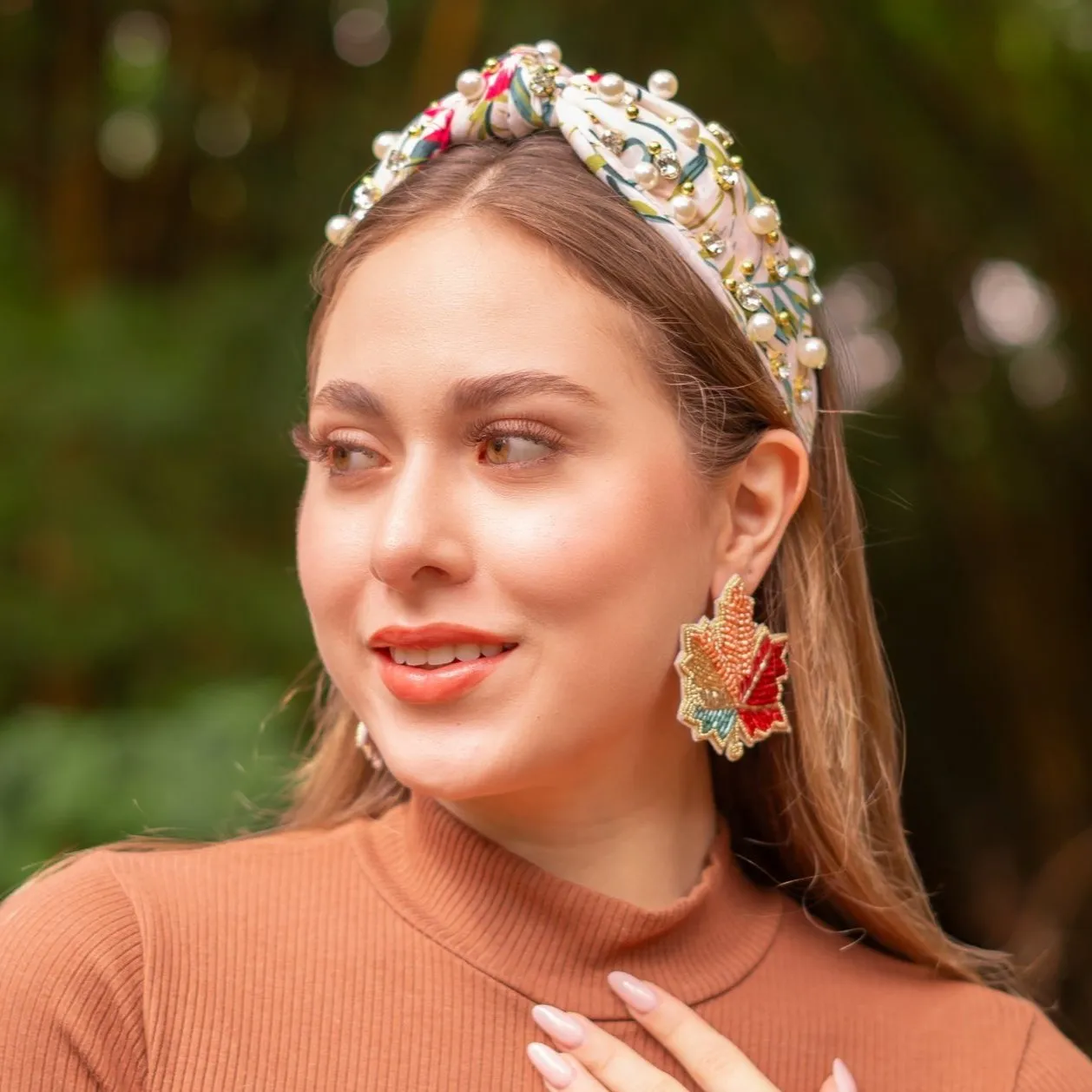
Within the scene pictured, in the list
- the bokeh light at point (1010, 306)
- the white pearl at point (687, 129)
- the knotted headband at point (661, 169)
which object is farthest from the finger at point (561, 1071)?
the bokeh light at point (1010, 306)

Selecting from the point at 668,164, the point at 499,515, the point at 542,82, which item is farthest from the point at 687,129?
the point at 499,515

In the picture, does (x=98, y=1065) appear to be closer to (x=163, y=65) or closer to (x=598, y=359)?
(x=598, y=359)

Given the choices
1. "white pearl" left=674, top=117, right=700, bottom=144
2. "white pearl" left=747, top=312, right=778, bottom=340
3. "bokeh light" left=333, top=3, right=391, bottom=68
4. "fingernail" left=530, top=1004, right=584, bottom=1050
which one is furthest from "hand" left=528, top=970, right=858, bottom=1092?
"bokeh light" left=333, top=3, right=391, bottom=68

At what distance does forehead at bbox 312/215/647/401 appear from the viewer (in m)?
1.51

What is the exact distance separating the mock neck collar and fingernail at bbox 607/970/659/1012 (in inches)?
0.7

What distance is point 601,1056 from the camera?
60.1 inches

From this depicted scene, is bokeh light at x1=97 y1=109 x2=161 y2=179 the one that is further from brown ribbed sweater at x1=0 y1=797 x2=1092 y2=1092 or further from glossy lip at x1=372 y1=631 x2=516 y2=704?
glossy lip at x1=372 y1=631 x2=516 y2=704

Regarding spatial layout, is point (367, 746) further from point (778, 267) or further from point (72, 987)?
point (778, 267)

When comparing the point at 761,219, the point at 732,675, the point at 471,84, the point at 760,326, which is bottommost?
the point at 732,675

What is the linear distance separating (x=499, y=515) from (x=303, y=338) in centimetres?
186

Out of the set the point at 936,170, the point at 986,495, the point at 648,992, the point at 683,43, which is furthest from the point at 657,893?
the point at 986,495

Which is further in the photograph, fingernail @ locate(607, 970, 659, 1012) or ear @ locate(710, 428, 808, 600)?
ear @ locate(710, 428, 808, 600)

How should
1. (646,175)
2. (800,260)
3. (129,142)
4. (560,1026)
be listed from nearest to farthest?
(560,1026) < (646,175) < (800,260) < (129,142)

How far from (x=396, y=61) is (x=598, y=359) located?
2.36 meters
